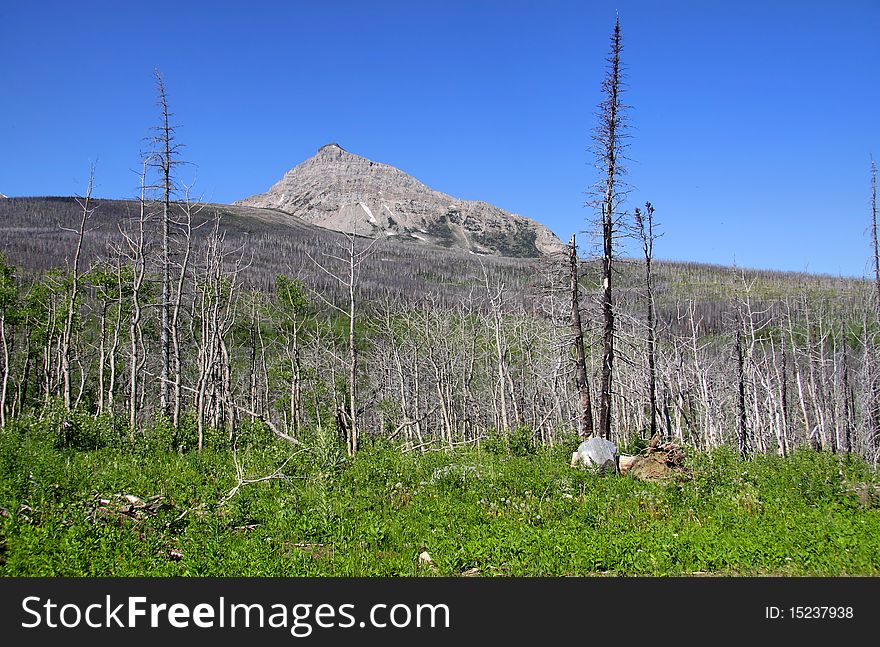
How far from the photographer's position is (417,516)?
→ 9.31 meters

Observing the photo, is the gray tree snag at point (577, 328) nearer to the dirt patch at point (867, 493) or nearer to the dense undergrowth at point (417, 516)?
the dense undergrowth at point (417, 516)

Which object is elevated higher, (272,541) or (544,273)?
(544,273)

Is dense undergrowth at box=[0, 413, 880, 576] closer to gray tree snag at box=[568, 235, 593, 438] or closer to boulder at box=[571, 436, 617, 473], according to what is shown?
boulder at box=[571, 436, 617, 473]

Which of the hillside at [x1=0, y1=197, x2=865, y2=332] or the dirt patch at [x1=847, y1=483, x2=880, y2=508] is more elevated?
the hillside at [x1=0, y1=197, x2=865, y2=332]

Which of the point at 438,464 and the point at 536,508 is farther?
the point at 438,464

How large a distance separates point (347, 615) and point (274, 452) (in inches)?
358

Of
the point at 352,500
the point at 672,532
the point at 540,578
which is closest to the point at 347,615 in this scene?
the point at 540,578

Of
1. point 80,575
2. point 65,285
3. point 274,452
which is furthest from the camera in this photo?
point 65,285

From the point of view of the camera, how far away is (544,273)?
58.1 ft

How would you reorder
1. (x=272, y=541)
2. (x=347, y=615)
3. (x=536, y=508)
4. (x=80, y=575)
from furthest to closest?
(x=536, y=508)
(x=272, y=541)
(x=80, y=575)
(x=347, y=615)

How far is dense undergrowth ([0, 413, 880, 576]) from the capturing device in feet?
23.0

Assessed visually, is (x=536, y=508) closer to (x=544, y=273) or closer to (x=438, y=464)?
(x=438, y=464)

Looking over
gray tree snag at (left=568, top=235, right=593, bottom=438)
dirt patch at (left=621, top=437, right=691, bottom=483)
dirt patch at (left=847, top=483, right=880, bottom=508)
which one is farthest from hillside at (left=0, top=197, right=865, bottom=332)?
dirt patch at (left=847, top=483, right=880, bottom=508)

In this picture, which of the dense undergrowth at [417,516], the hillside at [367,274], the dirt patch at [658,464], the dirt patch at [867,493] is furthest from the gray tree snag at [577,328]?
the hillside at [367,274]
